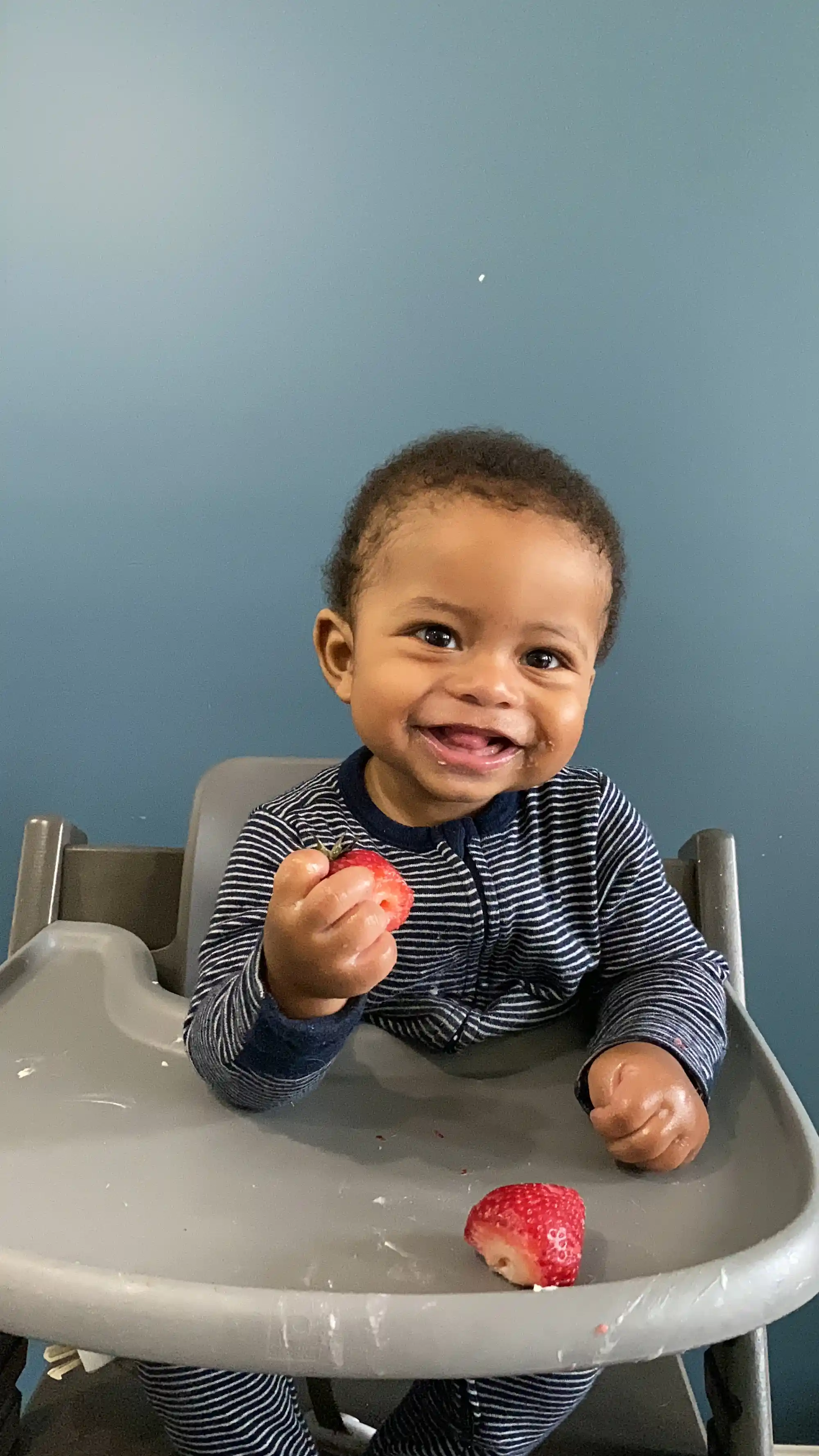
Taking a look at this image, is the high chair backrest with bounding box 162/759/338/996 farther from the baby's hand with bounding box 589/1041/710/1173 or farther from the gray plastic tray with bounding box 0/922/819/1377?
the baby's hand with bounding box 589/1041/710/1173

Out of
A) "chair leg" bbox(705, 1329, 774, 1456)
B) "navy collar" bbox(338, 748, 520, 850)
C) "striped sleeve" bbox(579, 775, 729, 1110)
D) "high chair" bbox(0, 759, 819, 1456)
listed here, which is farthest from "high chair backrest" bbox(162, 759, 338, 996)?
"chair leg" bbox(705, 1329, 774, 1456)

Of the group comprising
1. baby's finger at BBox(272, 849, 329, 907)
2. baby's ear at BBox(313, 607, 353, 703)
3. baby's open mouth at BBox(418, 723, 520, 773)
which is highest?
baby's ear at BBox(313, 607, 353, 703)

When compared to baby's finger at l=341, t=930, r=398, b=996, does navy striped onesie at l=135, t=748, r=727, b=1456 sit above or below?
below

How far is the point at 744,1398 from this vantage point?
78 cm

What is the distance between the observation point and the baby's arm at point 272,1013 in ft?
1.73

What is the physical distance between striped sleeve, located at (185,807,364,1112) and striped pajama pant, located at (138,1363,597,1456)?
8.6 inches

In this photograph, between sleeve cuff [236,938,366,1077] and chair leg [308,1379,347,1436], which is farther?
chair leg [308,1379,347,1436]

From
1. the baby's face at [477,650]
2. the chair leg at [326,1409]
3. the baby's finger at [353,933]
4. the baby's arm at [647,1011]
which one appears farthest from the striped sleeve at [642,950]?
the chair leg at [326,1409]

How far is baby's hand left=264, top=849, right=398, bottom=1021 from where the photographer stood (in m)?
0.51

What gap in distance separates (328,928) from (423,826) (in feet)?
0.93

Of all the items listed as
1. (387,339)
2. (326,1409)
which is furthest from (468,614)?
(326,1409)

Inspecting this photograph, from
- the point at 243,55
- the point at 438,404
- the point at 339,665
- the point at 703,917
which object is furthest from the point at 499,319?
the point at 703,917

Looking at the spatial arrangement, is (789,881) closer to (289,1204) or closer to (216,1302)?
(289,1204)

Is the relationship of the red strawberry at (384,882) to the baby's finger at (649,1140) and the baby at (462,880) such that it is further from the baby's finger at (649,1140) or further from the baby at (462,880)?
the baby's finger at (649,1140)
